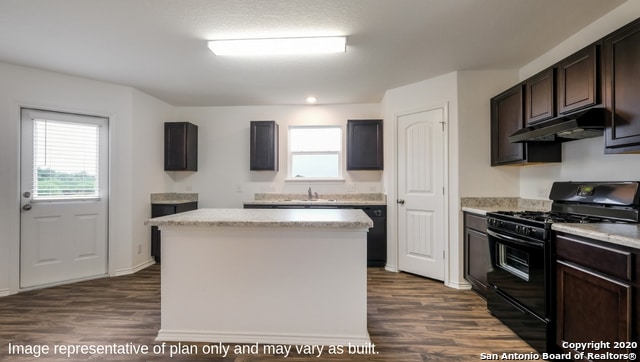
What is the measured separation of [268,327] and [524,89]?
3054 mm

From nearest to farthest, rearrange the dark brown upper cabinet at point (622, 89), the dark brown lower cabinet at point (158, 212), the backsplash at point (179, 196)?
the dark brown upper cabinet at point (622, 89) < the dark brown lower cabinet at point (158, 212) < the backsplash at point (179, 196)

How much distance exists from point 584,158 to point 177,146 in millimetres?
4824

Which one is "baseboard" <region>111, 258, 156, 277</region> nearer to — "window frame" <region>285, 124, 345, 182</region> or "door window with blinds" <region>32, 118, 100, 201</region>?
"door window with blinds" <region>32, 118, 100, 201</region>

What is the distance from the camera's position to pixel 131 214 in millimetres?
3607

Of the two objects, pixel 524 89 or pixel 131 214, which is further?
pixel 131 214

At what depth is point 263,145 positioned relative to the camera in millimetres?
4211

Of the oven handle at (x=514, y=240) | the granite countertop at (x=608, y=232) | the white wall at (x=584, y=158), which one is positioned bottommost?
the oven handle at (x=514, y=240)

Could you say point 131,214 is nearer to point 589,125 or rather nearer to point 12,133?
point 12,133

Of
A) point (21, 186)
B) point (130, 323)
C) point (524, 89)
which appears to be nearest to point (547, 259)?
point (524, 89)

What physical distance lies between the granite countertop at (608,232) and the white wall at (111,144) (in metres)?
4.47

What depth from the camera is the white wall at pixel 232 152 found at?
14.6 ft

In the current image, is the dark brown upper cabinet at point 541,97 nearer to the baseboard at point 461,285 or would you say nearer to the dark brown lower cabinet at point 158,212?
the baseboard at point 461,285

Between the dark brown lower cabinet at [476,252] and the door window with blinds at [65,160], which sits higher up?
the door window with blinds at [65,160]

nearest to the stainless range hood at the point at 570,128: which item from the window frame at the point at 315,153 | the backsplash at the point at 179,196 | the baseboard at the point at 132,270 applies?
the window frame at the point at 315,153
